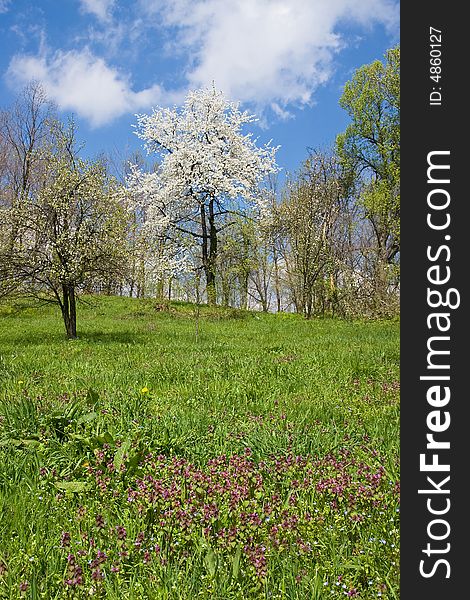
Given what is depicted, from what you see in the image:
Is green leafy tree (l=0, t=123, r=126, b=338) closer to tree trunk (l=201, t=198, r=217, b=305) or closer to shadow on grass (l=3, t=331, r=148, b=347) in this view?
shadow on grass (l=3, t=331, r=148, b=347)

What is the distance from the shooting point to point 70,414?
14.1ft

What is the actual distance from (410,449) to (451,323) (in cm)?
38

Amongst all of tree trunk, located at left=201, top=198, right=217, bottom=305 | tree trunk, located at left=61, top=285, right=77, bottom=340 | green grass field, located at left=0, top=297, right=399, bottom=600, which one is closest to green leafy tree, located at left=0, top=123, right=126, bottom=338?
tree trunk, located at left=61, top=285, right=77, bottom=340

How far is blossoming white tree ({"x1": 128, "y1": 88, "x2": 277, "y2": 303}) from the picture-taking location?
103ft

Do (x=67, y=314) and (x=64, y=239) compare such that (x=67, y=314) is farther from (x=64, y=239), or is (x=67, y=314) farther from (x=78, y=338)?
(x=64, y=239)

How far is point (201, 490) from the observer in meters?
3.08

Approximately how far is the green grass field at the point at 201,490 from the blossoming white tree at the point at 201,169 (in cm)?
2584

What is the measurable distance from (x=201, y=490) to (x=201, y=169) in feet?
97.7

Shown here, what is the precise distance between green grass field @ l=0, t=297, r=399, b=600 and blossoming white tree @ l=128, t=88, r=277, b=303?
2584 cm

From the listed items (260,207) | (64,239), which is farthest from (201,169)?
(64,239)

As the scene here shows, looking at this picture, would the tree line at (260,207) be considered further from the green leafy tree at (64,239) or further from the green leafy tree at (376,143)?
the green leafy tree at (64,239)

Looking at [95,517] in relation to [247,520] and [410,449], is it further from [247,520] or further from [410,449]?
[410,449]

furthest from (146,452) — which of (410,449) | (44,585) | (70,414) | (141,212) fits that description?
(141,212)

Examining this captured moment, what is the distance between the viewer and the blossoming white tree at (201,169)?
31.4 meters
